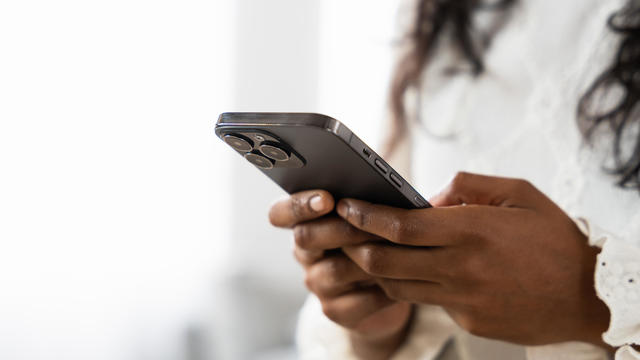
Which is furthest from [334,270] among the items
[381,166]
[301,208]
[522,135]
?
[522,135]

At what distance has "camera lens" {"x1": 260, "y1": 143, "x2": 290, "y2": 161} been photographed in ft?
1.46

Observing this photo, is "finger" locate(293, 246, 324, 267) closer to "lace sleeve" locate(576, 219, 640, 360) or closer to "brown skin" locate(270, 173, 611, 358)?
"brown skin" locate(270, 173, 611, 358)

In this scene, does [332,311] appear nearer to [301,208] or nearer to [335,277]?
[335,277]

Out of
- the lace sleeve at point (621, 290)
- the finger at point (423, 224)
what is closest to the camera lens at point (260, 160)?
the finger at point (423, 224)

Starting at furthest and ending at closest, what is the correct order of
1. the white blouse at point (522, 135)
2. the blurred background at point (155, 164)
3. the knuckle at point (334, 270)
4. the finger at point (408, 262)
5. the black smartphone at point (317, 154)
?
the blurred background at point (155, 164) → the white blouse at point (522, 135) → the knuckle at point (334, 270) → the finger at point (408, 262) → the black smartphone at point (317, 154)

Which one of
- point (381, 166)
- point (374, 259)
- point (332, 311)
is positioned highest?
point (381, 166)

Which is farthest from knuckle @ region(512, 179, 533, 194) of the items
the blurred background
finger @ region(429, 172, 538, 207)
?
the blurred background

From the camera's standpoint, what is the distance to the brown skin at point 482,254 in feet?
1.59

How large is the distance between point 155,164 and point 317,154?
3.51ft

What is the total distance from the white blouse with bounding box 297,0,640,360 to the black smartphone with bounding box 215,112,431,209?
228 millimetres

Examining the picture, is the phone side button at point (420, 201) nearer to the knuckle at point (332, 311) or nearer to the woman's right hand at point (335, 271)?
the woman's right hand at point (335, 271)

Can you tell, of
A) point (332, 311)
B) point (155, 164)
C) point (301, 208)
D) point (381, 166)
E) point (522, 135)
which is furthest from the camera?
point (155, 164)

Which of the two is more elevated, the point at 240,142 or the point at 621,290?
the point at 240,142

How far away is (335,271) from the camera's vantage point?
0.60 meters
